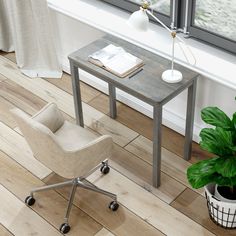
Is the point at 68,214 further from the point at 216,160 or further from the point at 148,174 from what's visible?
the point at 216,160

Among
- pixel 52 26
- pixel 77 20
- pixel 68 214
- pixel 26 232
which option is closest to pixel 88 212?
pixel 68 214

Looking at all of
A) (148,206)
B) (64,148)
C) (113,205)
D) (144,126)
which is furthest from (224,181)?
(144,126)

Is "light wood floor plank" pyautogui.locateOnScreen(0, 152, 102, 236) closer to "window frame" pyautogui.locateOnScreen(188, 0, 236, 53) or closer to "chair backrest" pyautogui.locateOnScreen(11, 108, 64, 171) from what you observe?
"chair backrest" pyautogui.locateOnScreen(11, 108, 64, 171)

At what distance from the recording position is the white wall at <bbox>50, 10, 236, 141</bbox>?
9.13ft

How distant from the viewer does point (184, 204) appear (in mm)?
2719

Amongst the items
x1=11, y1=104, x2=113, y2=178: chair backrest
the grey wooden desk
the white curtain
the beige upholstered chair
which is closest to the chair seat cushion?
the beige upholstered chair

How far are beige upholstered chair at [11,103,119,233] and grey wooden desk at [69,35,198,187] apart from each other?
11.7 inches

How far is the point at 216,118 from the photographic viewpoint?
7.61ft

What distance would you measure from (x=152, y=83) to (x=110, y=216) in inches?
32.3

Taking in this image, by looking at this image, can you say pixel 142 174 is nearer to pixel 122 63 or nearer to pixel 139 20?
pixel 122 63

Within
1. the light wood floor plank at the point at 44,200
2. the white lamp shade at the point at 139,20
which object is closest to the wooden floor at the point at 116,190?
the light wood floor plank at the point at 44,200

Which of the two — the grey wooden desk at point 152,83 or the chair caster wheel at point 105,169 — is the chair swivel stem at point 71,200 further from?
the grey wooden desk at point 152,83

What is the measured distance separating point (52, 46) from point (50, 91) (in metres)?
0.36

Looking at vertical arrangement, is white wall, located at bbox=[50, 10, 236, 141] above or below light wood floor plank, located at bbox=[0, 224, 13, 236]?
above
